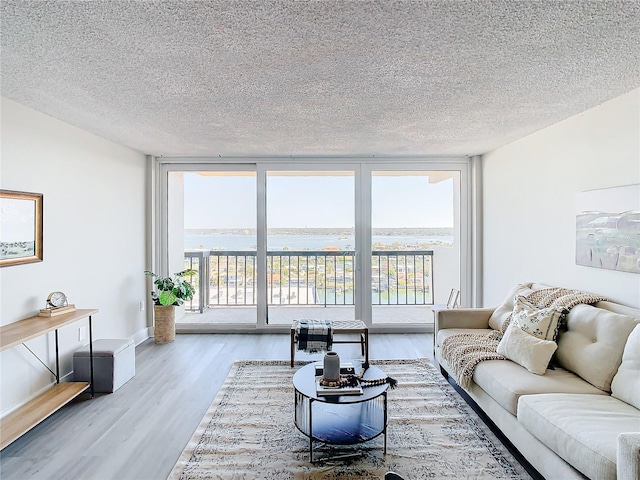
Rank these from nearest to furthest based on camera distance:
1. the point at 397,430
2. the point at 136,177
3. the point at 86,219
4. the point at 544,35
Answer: the point at 544,35 < the point at 397,430 < the point at 86,219 < the point at 136,177

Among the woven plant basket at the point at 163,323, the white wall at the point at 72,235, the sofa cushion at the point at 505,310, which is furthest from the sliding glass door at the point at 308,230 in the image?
the sofa cushion at the point at 505,310

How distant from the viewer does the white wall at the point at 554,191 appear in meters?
2.50

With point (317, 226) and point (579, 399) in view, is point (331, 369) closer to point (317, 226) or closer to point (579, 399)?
point (579, 399)

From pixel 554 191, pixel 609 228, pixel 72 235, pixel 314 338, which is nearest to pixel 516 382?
pixel 609 228

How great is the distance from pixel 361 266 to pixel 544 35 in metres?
3.34

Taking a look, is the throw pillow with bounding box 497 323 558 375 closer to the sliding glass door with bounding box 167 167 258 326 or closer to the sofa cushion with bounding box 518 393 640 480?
the sofa cushion with bounding box 518 393 640 480

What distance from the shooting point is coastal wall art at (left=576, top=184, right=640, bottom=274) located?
2391 mm

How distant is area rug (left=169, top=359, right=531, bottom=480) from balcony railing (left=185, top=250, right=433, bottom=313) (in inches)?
85.8

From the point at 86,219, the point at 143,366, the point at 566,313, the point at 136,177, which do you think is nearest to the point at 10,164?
the point at 86,219

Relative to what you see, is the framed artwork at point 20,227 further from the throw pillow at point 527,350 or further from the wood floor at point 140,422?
the throw pillow at point 527,350

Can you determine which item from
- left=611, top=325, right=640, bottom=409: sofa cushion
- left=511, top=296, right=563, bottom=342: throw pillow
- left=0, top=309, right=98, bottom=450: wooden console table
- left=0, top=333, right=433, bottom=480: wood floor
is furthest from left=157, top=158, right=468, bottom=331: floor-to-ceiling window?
left=611, top=325, right=640, bottom=409: sofa cushion

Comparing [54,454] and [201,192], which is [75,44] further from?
[201,192]

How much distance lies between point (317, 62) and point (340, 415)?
86.8 inches

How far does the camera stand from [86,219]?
11.1 feet
